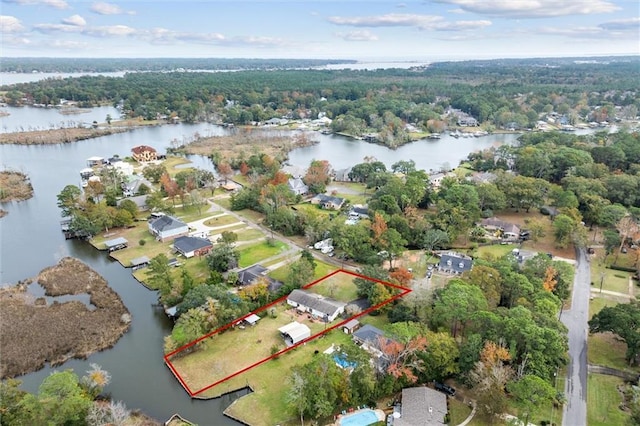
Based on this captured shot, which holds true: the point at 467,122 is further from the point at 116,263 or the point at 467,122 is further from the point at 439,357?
the point at 439,357

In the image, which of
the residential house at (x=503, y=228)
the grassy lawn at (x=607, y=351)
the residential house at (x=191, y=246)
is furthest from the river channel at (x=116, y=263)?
the residential house at (x=503, y=228)

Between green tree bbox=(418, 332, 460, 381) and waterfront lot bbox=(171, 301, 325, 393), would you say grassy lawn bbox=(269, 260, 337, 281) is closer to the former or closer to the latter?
waterfront lot bbox=(171, 301, 325, 393)

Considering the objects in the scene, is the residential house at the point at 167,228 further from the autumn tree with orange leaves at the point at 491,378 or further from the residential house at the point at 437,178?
the residential house at the point at 437,178

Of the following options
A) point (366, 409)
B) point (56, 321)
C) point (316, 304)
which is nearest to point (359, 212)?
point (316, 304)

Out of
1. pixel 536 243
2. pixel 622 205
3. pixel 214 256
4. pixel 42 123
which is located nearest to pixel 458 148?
pixel 622 205

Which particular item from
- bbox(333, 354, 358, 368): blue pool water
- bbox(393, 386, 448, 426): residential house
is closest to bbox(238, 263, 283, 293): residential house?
bbox(333, 354, 358, 368): blue pool water
